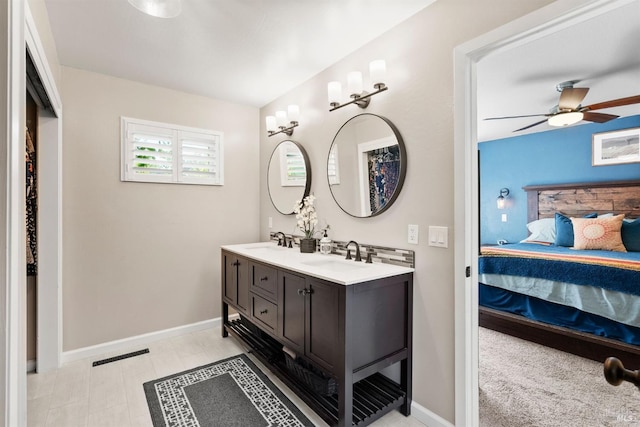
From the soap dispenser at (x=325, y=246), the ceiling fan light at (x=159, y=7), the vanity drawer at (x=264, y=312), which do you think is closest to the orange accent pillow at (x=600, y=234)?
the soap dispenser at (x=325, y=246)

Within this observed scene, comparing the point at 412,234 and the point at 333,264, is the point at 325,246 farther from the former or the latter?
the point at 412,234

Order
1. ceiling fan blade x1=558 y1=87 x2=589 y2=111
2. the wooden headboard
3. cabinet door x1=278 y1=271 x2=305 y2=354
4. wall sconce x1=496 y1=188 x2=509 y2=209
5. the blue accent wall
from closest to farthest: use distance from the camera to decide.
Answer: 1. cabinet door x1=278 y1=271 x2=305 y2=354
2. ceiling fan blade x1=558 y1=87 x2=589 y2=111
3. the wooden headboard
4. the blue accent wall
5. wall sconce x1=496 y1=188 x2=509 y2=209

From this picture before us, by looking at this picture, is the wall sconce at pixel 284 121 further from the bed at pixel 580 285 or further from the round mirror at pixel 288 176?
the bed at pixel 580 285

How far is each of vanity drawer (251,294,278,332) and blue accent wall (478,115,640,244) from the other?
184 inches

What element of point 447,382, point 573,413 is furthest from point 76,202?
point 573,413

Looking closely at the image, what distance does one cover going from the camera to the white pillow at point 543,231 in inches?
175

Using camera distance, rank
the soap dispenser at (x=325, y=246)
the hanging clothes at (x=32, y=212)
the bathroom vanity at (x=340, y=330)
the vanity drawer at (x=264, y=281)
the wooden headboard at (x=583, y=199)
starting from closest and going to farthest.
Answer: the bathroom vanity at (x=340, y=330) < the vanity drawer at (x=264, y=281) < the hanging clothes at (x=32, y=212) < the soap dispenser at (x=325, y=246) < the wooden headboard at (x=583, y=199)

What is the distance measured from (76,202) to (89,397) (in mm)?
1513

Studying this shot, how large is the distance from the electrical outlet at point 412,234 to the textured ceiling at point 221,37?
131 centimetres

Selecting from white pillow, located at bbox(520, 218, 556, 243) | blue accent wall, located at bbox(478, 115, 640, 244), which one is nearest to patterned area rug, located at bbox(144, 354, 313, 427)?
white pillow, located at bbox(520, 218, 556, 243)

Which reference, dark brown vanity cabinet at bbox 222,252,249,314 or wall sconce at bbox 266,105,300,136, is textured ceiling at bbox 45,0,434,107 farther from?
dark brown vanity cabinet at bbox 222,252,249,314

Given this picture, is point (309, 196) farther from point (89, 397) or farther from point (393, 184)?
point (89, 397)

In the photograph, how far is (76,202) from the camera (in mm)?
2566

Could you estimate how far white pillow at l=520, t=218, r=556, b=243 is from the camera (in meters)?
4.46
